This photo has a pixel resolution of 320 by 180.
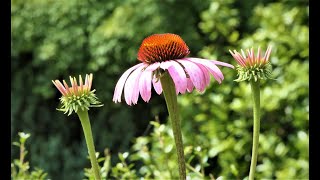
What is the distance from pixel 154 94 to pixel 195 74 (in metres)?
2.13

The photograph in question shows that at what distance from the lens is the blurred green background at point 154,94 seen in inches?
85.7

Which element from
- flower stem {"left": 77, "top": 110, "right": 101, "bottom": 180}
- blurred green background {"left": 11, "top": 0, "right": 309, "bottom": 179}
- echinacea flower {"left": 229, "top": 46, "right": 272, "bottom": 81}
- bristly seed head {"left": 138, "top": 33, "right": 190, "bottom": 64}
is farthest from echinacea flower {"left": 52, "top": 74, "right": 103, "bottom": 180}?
blurred green background {"left": 11, "top": 0, "right": 309, "bottom": 179}

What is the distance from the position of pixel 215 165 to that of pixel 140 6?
2.79ft

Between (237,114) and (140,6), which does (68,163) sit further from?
(237,114)

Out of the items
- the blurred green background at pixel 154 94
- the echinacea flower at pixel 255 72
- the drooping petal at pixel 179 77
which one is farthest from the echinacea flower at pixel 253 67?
the blurred green background at pixel 154 94

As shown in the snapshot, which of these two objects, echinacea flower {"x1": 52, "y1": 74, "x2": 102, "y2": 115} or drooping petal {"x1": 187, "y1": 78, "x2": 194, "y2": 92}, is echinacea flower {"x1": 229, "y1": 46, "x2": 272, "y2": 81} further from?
echinacea flower {"x1": 52, "y1": 74, "x2": 102, "y2": 115}

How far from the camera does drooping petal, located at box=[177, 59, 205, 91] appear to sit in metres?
0.96

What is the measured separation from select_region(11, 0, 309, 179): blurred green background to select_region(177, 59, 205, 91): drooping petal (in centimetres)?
43

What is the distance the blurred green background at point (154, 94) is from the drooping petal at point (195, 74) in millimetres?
426

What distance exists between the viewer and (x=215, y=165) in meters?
2.40

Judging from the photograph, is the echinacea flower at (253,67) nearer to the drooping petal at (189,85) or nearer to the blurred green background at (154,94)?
the drooping petal at (189,85)

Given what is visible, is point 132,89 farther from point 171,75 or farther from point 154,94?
point 154,94

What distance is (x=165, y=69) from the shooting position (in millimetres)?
988

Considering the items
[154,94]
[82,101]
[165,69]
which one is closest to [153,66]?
[165,69]
